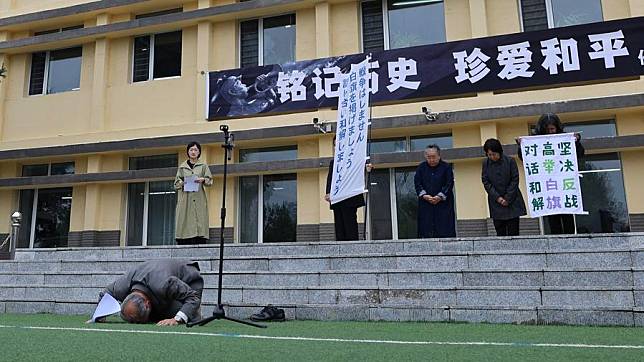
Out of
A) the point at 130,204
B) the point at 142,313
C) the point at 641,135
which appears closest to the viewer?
the point at 142,313

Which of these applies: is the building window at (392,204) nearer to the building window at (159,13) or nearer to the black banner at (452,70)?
the black banner at (452,70)

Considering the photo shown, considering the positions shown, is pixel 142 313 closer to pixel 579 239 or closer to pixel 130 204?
pixel 579 239

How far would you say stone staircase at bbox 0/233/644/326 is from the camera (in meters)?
4.52

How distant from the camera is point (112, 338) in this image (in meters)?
3.67

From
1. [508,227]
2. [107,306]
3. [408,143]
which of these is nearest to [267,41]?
[408,143]

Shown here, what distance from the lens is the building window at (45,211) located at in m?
11.1

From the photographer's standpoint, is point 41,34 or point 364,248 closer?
point 364,248

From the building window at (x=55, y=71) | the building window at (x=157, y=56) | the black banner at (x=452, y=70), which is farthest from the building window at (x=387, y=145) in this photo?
the building window at (x=55, y=71)

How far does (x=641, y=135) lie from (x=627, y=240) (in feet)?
11.6

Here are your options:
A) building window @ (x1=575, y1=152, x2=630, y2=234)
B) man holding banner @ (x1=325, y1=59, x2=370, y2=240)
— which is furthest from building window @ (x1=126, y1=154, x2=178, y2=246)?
building window @ (x1=575, y1=152, x2=630, y2=234)

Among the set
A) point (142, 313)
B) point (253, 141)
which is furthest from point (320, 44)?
point (142, 313)

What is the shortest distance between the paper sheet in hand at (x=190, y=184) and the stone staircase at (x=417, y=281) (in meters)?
0.93

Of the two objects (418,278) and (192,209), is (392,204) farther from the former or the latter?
(418,278)

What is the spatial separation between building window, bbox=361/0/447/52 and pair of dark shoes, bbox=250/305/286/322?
6257 mm
